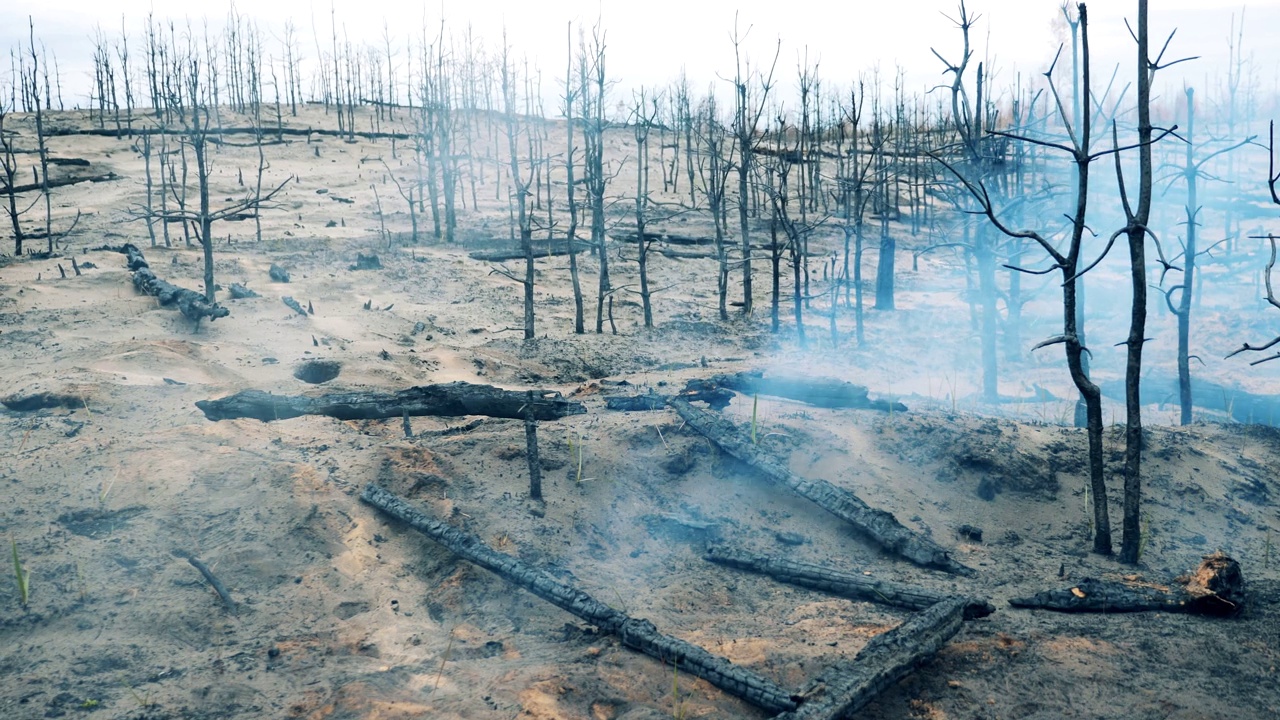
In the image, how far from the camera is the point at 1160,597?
5914mm

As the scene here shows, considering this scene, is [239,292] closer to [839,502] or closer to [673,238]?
[839,502]

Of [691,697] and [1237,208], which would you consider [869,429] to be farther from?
[1237,208]

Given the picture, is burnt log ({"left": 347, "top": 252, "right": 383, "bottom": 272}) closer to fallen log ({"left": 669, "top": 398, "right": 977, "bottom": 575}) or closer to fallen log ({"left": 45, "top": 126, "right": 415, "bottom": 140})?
fallen log ({"left": 669, "top": 398, "right": 977, "bottom": 575})

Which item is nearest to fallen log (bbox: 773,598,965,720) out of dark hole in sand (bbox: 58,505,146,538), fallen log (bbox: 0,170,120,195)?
dark hole in sand (bbox: 58,505,146,538)

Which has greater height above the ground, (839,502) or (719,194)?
(719,194)

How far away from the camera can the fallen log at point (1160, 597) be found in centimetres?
584

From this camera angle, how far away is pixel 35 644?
5059 mm

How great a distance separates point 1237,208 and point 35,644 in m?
31.7

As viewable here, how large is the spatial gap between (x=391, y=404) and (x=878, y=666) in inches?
215

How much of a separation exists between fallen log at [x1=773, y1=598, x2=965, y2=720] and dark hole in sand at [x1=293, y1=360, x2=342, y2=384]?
8100mm

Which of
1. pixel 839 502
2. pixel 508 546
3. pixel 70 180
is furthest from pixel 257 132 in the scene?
pixel 839 502

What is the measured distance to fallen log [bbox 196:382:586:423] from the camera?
27.5ft

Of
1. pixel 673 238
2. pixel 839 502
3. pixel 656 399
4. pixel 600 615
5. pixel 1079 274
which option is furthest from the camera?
pixel 673 238

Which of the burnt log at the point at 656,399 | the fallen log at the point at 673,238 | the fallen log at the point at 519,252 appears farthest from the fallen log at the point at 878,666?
the fallen log at the point at 673,238
